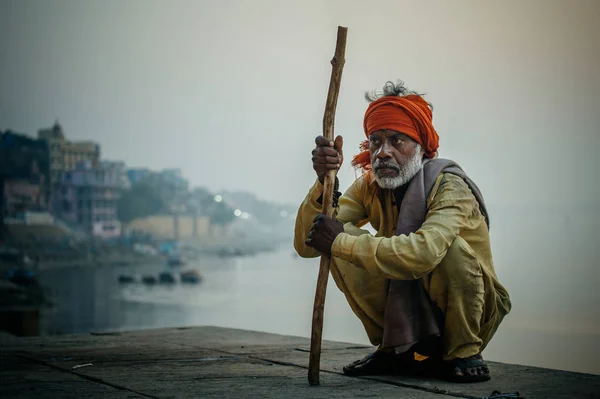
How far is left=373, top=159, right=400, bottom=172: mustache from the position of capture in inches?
118

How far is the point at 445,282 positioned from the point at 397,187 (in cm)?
42

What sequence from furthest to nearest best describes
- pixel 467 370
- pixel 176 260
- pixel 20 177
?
pixel 176 260 < pixel 20 177 < pixel 467 370

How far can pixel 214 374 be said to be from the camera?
125 inches

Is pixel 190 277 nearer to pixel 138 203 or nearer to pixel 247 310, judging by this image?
pixel 138 203

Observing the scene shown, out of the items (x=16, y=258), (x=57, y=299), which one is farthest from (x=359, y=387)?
(x=16, y=258)

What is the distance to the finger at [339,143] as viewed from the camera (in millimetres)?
2924

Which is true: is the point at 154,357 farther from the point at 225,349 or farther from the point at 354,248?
the point at 354,248

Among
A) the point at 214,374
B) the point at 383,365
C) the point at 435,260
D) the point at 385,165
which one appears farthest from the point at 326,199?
the point at 214,374

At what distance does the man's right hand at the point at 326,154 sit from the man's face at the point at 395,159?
184 mm

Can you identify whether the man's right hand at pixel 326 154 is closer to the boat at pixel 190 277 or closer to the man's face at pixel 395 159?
the man's face at pixel 395 159

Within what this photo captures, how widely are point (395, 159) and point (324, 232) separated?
44cm

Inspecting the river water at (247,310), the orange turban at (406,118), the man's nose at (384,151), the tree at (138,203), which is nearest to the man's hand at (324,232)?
the man's nose at (384,151)

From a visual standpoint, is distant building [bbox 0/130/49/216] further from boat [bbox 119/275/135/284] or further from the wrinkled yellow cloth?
the wrinkled yellow cloth

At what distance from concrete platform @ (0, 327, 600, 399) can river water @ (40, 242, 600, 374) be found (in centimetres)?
594
